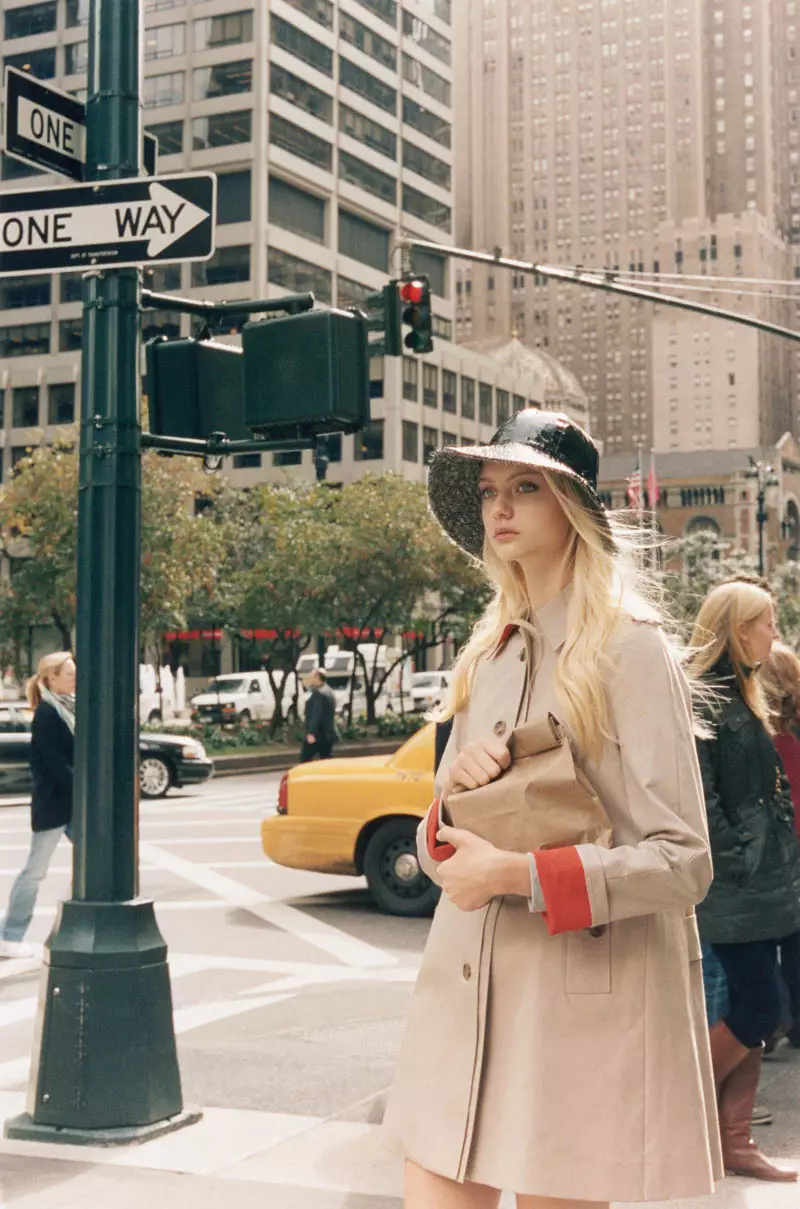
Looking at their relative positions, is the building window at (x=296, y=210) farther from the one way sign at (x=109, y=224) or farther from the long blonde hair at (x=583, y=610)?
the long blonde hair at (x=583, y=610)

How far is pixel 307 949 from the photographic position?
9.68 metres

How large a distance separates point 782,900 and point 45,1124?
2.51 metres

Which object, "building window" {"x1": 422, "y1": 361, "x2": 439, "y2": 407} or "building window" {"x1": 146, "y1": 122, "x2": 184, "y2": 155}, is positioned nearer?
"building window" {"x1": 146, "y1": 122, "x2": 184, "y2": 155}

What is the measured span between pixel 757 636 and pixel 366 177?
82.3m

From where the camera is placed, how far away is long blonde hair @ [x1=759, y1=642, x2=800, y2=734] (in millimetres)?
6414

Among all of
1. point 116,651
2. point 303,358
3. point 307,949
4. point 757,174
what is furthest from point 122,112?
point 757,174

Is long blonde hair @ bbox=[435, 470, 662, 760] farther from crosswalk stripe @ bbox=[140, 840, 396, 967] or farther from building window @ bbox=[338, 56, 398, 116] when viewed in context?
building window @ bbox=[338, 56, 398, 116]

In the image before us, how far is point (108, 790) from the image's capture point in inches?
203

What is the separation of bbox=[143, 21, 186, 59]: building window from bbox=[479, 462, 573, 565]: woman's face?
261 ft

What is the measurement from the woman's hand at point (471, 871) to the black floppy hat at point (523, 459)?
0.59m

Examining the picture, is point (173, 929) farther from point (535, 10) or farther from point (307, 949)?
point (535, 10)

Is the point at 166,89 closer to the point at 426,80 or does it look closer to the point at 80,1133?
the point at 426,80

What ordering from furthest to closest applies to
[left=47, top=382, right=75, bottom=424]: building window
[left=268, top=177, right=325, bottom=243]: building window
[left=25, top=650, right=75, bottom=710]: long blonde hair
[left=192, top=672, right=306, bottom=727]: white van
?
1. [left=268, top=177, right=325, bottom=243]: building window
2. [left=47, top=382, right=75, bottom=424]: building window
3. [left=192, top=672, right=306, bottom=727]: white van
4. [left=25, top=650, right=75, bottom=710]: long blonde hair

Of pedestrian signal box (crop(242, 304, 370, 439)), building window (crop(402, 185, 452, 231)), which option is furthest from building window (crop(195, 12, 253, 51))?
pedestrian signal box (crop(242, 304, 370, 439))
